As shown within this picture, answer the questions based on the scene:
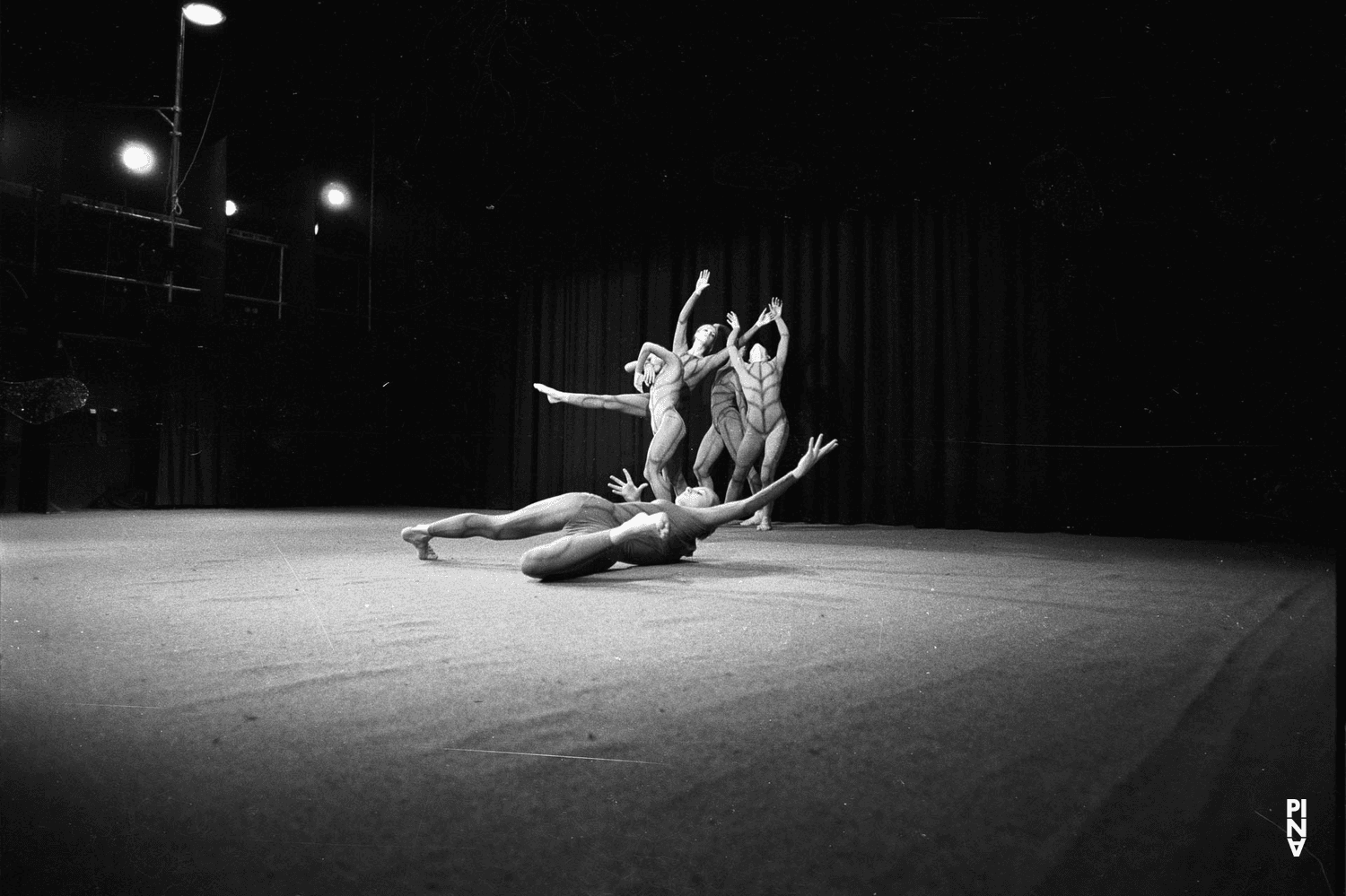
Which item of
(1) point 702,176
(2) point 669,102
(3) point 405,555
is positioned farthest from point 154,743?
(1) point 702,176

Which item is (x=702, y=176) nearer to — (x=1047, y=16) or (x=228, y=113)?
(x=1047, y=16)

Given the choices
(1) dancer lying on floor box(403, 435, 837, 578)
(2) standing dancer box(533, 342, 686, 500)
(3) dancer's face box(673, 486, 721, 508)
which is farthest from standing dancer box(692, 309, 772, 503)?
(1) dancer lying on floor box(403, 435, 837, 578)

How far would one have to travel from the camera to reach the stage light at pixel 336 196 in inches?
373

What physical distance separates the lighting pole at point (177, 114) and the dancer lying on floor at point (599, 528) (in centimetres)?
328

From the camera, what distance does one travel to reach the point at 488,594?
2.79m

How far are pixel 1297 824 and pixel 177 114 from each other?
9062 mm

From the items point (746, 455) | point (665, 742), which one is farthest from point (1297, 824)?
point (746, 455)

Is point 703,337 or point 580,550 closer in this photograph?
point 580,550

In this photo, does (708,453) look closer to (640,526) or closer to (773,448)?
(773,448)

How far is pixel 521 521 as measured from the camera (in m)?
3.43

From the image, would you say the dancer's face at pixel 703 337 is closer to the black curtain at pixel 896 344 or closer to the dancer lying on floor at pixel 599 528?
the black curtain at pixel 896 344

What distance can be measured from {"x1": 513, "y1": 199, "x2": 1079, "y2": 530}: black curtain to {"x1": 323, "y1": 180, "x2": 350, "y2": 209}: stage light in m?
3.54

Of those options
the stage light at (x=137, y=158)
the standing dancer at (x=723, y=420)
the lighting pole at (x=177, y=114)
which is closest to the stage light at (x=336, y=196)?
the lighting pole at (x=177, y=114)

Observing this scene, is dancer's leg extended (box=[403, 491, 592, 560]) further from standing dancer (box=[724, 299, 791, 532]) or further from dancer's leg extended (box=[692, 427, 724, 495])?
dancer's leg extended (box=[692, 427, 724, 495])
